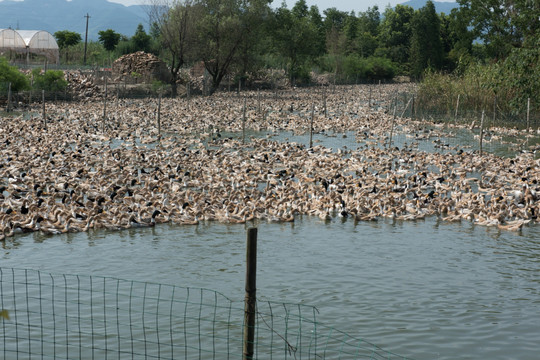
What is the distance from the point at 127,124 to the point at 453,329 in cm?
2558

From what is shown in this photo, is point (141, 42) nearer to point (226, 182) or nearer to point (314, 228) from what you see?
point (226, 182)

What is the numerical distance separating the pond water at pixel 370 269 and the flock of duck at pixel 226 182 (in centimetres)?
48

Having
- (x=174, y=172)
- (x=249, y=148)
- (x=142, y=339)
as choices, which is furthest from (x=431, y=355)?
(x=249, y=148)

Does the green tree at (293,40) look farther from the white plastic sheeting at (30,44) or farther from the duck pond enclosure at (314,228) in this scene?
the duck pond enclosure at (314,228)

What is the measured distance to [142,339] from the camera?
9180 mm

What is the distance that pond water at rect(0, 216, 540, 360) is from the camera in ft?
32.0

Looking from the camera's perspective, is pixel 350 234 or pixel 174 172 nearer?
pixel 350 234

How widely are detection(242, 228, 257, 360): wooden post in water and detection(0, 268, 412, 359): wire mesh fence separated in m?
1.95

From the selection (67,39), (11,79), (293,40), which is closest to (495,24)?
A: (293,40)

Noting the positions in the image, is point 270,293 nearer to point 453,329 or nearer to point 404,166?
point 453,329

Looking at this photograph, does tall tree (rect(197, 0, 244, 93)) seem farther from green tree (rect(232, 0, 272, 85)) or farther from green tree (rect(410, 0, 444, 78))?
green tree (rect(410, 0, 444, 78))

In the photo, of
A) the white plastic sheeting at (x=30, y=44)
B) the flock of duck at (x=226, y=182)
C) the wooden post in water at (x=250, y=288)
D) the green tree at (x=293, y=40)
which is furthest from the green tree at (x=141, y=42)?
the wooden post in water at (x=250, y=288)

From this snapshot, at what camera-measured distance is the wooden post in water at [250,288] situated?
601 centimetres

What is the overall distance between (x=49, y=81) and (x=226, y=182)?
30.6 metres
